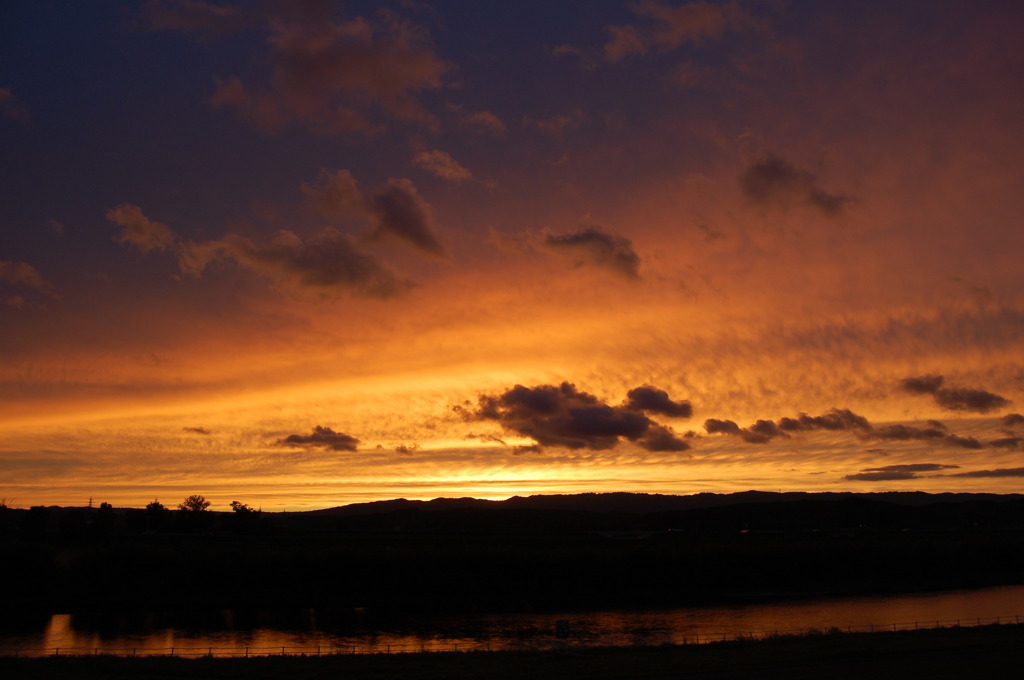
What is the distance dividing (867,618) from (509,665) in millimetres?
44000

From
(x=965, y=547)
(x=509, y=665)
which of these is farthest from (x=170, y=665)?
(x=965, y=547)

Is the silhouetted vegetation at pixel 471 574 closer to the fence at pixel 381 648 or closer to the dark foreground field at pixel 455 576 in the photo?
the dark foreground field at pixel 455 576

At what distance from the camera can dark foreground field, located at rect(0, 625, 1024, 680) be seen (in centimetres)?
3200

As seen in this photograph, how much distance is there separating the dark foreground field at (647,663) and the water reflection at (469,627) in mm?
13997

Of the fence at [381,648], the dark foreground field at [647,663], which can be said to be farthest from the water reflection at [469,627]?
the dark foreground field at [647,663]

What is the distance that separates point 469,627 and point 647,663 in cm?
3327

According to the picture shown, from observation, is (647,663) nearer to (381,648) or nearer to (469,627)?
(381,648)

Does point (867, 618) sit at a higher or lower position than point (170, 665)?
lower

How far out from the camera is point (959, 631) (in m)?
43.6

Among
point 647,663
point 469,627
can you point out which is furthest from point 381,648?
point 647,663

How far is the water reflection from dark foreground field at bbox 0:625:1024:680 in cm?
1400

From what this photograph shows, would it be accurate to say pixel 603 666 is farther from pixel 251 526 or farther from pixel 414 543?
pixel 251 526

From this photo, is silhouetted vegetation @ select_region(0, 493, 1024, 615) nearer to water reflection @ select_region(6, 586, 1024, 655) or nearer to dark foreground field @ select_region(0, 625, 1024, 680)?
water reflection @ select_region(6, 586, 1024, 655)

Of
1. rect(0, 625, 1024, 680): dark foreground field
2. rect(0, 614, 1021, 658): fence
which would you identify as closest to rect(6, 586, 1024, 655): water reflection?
rect(0, 614, 1021, 658): fence
